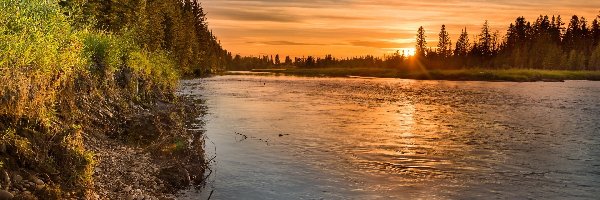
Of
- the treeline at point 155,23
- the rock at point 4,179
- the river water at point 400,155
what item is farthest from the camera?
the treeline at point 155,23

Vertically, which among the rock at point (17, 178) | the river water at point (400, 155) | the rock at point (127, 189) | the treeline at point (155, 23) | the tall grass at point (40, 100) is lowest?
the river water at point (400, 155)

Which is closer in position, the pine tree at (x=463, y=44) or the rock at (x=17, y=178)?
the rock at (x=17, y=178)

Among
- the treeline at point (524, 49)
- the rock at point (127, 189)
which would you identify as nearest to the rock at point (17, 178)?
the rock at point (127, 189)

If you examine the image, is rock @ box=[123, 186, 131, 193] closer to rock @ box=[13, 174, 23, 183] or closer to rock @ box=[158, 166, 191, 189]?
rock @ box=[158, 166, 191, 189]

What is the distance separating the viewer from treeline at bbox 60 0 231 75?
125 ft

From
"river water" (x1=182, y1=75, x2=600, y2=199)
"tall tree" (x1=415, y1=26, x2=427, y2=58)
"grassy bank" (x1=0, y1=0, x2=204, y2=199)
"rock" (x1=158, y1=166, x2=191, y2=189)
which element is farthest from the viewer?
"tall tree" (x1=415, y1=26, x2=427, y2=58)

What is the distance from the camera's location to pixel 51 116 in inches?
396

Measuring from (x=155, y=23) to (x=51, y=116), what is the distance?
58.3 metres

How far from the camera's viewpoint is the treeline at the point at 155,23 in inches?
1503

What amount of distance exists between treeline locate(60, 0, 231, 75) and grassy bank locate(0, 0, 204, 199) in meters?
2.75

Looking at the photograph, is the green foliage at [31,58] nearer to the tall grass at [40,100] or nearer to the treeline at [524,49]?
the tall grass at [40,100]

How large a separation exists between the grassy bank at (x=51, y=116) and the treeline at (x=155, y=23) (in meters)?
2.75

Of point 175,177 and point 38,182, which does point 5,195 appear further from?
point 175,177

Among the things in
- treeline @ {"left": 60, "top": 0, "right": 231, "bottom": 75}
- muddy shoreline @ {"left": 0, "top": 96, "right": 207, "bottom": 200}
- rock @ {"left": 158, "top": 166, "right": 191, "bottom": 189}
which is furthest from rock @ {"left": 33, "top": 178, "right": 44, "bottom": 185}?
treeline @ {"left": 60, "top": 0, "right": 231, "bottom": 75}
